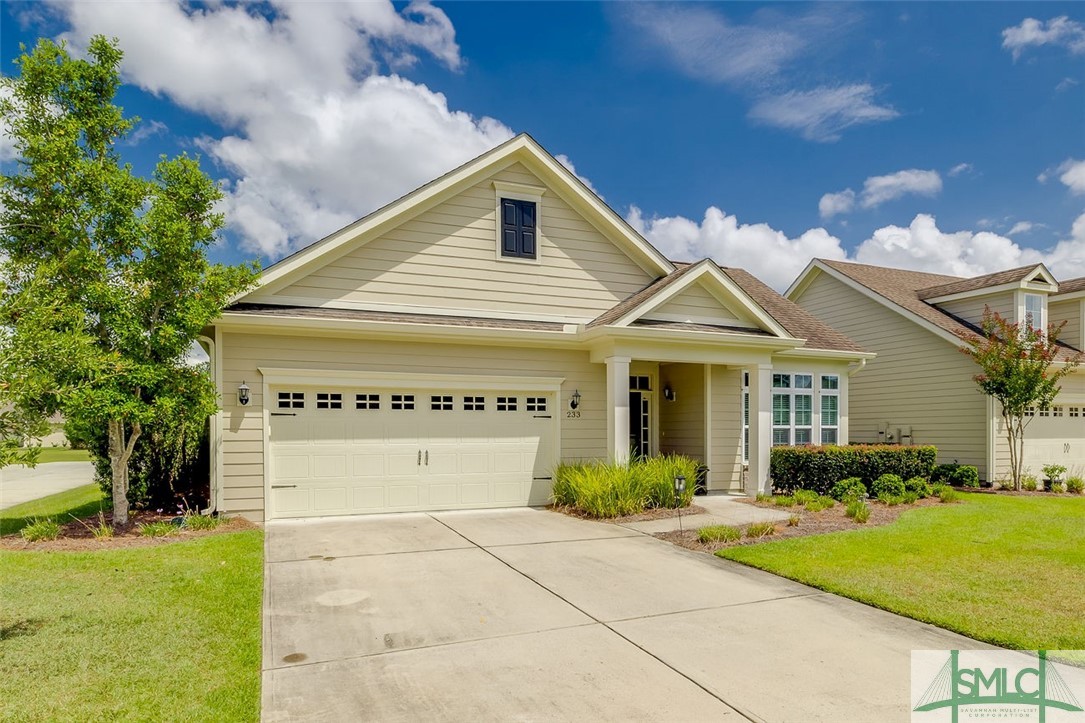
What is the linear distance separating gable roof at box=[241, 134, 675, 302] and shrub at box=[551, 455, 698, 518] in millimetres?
4460

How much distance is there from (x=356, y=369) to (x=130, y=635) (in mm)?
6147

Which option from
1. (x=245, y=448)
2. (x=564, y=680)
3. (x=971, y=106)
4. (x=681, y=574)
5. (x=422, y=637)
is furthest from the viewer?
(x=971, y=106)

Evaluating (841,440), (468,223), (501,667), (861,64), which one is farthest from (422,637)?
(861,64)

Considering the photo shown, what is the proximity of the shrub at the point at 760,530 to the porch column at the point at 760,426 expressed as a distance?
3974mm

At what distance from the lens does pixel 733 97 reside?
15695mm

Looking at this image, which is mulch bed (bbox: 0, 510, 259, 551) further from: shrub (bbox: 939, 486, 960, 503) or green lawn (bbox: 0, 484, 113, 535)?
shrub (bbox: 939, 486, 960, 503)

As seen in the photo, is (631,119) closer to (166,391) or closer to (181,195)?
(181,195)

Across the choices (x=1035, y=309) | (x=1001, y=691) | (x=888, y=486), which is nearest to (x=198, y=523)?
(x=1001, y=691)

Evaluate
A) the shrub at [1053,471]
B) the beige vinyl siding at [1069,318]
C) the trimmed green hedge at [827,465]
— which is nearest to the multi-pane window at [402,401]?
the trimmed green hedge at [827,465]

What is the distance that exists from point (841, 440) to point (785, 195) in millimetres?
8317

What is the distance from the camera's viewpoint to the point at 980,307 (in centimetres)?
1698

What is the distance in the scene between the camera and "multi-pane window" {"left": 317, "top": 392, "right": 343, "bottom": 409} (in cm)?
1042

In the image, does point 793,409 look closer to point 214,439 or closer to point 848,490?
point 848,490

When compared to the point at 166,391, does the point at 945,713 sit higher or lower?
lower
